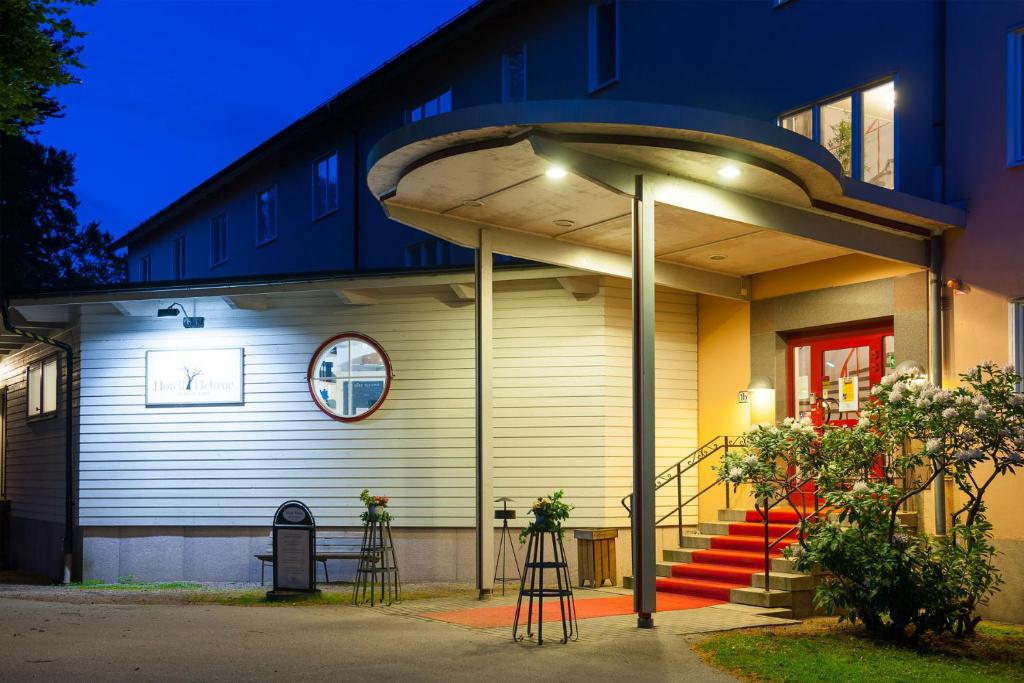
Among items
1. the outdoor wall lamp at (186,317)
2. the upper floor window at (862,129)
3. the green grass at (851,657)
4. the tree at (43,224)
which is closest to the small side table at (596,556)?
the green grass at (851,657)

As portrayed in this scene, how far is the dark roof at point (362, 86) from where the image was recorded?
1841cm

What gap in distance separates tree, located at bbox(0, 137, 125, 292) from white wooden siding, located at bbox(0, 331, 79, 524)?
14339 mm

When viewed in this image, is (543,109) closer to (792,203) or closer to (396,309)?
(792,203)

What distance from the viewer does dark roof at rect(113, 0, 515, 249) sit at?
1841 centimetres

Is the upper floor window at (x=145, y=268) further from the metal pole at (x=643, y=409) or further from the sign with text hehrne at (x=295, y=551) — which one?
the metal pole at (x=643, y=409)

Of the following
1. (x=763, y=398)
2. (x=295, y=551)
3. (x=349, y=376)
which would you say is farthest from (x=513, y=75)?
(x=295, y=551)

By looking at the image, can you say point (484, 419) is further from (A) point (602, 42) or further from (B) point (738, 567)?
(A) point (602, 42)

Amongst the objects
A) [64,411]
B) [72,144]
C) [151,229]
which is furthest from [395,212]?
[72,144]

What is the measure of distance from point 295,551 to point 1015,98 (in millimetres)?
9383

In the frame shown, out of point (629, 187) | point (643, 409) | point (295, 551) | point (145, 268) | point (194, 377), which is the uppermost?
point (145, 268)

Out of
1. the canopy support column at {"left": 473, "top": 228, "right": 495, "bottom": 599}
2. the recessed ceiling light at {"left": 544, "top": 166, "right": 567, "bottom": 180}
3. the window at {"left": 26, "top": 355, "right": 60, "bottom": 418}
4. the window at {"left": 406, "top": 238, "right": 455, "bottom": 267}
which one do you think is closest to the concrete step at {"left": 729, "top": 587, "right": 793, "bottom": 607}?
the canopy support column at {"left": 473, "top": 228, "right": 495, "bottom": 599}

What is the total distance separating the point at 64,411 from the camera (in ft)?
55.4

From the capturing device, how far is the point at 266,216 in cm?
2539

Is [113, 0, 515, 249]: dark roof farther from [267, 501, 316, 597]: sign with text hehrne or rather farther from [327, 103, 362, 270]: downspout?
[267, 501, 316, 597]: sign with text hehrne
